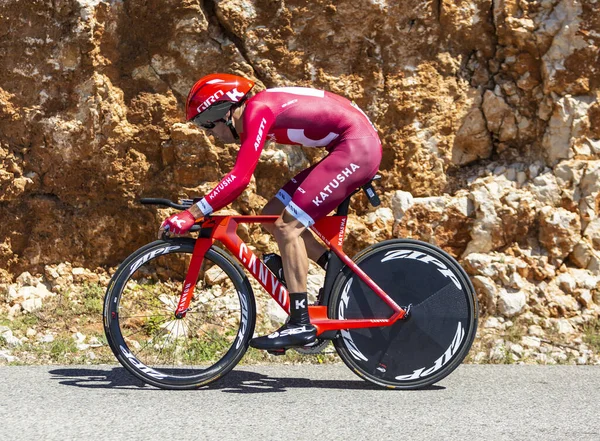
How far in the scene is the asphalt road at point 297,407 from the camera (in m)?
4.04

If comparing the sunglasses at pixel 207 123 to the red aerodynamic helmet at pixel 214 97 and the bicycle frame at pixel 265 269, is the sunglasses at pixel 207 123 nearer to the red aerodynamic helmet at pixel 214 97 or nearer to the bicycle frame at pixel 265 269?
the red aerodynamic helmet at pixel 214 97

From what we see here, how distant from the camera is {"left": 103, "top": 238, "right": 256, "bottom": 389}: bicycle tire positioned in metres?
5.01

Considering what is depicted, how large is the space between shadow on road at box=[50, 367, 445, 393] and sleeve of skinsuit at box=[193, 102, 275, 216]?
3.69ft

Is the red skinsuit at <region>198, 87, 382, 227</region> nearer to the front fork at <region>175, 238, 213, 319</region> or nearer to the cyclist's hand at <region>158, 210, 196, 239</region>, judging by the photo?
the cyclist's hand at <region>158, 210, 196, 239</region>

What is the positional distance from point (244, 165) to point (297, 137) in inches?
19.3

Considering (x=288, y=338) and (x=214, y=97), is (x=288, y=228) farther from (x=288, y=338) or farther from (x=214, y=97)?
(x=214, y=97)

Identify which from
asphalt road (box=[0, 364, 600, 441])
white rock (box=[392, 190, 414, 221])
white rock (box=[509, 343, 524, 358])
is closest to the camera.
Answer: asphalt road (box=[0, 364, 600, 441])

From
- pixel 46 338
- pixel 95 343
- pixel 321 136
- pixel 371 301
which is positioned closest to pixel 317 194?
pixel 321 136

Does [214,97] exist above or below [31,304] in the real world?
above

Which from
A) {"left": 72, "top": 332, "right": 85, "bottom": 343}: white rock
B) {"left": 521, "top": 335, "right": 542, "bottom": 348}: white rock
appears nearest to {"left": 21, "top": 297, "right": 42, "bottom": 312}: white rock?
{"left": 72, "top": 332, "right": 85, "bottom": 343}: white rock

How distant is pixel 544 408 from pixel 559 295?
9.87 feet

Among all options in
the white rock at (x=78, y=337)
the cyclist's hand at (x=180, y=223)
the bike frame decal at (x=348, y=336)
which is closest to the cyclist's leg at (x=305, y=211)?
the bike frame decal at (x=348, y=336)

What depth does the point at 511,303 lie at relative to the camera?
7336 millimetres

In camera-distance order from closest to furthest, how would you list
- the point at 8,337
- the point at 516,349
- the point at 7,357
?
the point at 7,357 → the point at 8,337 → the point at 516,349
